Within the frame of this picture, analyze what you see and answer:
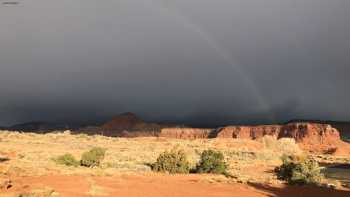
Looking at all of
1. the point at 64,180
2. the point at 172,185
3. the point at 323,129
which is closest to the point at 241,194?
the point at 172,185

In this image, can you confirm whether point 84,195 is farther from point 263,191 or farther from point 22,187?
point 263,191

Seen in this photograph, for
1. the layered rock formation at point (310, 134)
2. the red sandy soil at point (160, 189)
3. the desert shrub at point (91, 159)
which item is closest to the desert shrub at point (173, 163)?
the desert shrub at point (91, 159)

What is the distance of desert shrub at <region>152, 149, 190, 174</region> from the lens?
34.2 m

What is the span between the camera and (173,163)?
34.6 m

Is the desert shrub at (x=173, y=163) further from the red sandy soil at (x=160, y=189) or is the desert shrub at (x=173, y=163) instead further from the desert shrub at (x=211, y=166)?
the red sandy soil at (x=160, y=189)

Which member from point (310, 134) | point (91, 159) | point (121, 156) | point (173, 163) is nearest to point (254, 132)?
point (310, 134)

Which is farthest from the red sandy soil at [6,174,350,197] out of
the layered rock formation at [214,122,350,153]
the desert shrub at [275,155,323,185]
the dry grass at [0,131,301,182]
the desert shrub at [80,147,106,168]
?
the layered rock formation at [214,122,350,153]

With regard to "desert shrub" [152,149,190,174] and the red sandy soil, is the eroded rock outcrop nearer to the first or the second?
"desert shrub" [152,149,190,174]

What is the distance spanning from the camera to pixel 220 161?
118 feet

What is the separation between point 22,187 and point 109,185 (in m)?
4.68

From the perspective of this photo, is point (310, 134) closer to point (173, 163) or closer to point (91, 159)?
point (91, 159)

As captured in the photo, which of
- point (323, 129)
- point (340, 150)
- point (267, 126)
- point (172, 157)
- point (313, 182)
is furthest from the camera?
point (267, 126)

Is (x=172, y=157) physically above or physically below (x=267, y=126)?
below

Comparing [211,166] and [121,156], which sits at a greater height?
[121,156]
